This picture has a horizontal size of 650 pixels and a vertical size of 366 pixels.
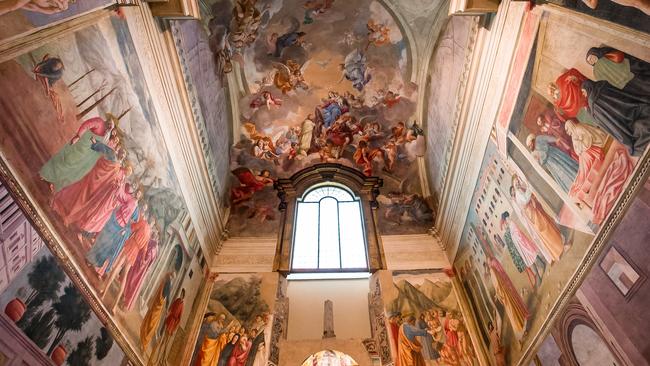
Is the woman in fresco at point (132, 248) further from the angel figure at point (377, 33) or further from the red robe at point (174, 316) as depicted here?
the angel figure at point (377, 33)

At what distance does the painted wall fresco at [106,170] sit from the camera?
435 cm

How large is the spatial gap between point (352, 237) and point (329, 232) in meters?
0.69

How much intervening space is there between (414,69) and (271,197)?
5872 mm

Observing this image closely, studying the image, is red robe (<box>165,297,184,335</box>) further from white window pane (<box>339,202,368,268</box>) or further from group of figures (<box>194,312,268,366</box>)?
white window pane (<box>339,202,368,268</box>)

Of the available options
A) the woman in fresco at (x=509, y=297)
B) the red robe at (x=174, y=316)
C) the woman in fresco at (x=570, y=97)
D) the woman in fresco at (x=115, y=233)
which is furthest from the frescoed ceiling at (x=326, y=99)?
the woman in fresco at (x=570, y=97)

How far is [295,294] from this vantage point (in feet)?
30.0

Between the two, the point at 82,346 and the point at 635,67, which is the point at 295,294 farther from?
the point at 635,67

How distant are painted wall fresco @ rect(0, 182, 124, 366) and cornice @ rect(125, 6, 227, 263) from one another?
141 inches

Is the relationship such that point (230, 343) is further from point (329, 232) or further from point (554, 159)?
point (554, 159)

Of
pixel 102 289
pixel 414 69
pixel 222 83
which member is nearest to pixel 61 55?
pixel 102 289

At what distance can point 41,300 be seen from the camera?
4426mm

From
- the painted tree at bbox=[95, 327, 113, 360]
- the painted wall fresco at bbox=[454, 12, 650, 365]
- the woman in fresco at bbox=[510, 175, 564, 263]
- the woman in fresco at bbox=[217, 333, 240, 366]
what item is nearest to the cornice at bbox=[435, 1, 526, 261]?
the painted wall fresco at bbox=[454, 12, 650, 365]

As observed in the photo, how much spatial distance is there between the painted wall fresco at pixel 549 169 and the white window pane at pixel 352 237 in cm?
291

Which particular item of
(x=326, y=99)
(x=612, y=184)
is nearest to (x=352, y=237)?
(x=326, y=99)
